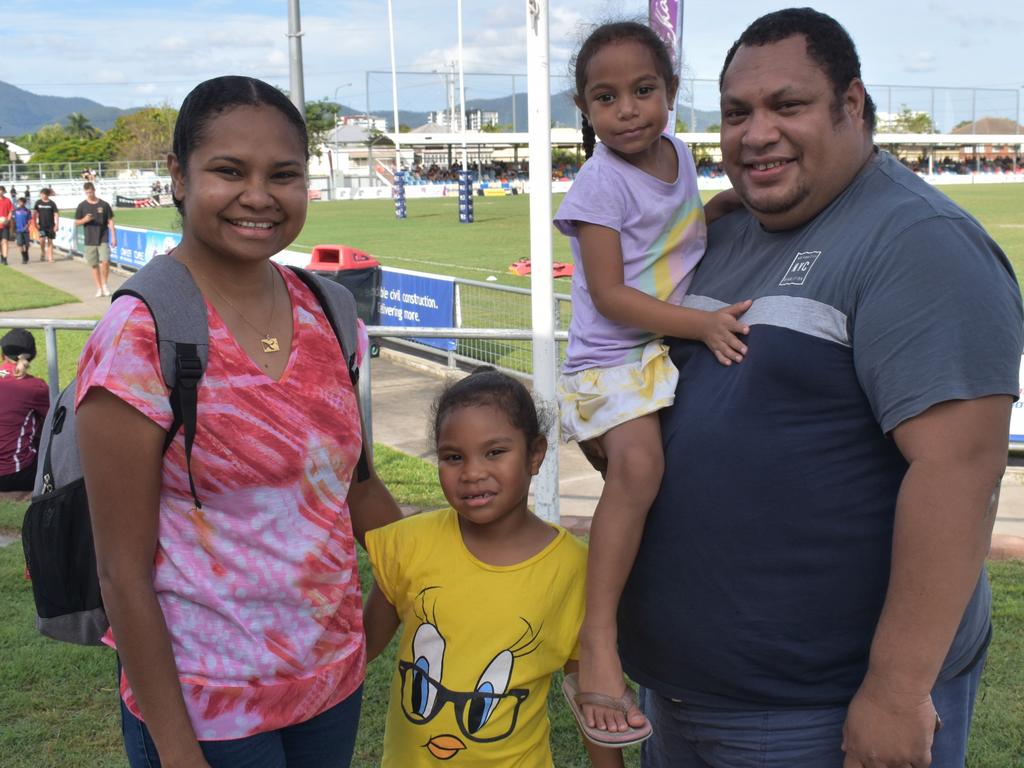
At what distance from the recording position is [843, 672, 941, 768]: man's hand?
5.65 ft

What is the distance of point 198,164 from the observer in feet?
6.29

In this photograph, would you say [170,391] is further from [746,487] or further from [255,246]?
[746,487]

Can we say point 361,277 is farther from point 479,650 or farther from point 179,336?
point 179,336

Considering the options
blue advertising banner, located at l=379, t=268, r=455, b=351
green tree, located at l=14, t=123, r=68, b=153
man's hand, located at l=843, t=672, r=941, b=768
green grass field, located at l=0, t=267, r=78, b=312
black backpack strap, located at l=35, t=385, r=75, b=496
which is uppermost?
green tree, located at l=14, t=123, r=68, b=153

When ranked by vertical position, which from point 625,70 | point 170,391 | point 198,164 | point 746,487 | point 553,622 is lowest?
point 553,622

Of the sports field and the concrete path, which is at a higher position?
the sports field

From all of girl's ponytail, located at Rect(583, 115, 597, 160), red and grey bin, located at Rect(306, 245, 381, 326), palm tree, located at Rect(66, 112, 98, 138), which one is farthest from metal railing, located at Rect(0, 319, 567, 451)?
palm tree, located at Rect(66, 112, 98, 138)

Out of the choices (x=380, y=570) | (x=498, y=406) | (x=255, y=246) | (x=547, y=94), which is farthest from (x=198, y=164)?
(x=547, y=94)

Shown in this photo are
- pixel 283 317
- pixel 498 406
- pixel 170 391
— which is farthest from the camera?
pixel 498 406

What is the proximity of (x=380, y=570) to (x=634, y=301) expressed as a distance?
2.83 ft

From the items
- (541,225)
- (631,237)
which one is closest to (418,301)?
(541,225)

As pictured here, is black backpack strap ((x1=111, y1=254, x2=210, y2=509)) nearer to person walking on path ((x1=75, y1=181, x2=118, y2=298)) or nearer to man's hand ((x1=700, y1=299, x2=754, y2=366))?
man's hand ((x1=700, y1=299, x2=754, y2=366))

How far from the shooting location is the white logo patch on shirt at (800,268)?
1840 mm

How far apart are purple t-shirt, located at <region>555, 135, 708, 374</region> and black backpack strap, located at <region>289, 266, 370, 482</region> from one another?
520 millimetres
